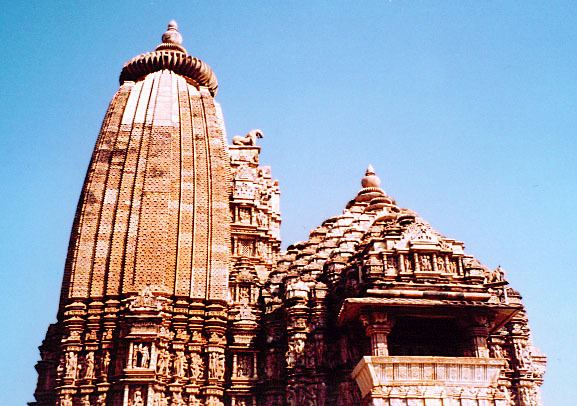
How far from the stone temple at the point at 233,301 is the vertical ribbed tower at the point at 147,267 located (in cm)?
4

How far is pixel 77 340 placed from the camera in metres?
18.1

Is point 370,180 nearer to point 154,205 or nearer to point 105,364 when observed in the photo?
point 154,205

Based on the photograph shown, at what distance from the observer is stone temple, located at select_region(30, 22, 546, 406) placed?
1598 centimetres

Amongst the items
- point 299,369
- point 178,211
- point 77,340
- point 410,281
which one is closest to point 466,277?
point 410,281

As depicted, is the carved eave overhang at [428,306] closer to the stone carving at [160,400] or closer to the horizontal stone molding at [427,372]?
the horizontal stone molding at [427,372]

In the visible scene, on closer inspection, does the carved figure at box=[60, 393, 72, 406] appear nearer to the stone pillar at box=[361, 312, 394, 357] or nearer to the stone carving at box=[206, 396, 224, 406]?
the stone carving at box=[206, 396, 224, 406]

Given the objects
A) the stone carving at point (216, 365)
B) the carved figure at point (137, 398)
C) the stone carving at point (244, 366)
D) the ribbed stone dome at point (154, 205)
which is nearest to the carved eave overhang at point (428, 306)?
the stone carving at point (244, 366)

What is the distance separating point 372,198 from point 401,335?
966 centimetres

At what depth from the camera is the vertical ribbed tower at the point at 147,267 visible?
17406 millimetres

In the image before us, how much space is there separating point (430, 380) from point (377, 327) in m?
1.71

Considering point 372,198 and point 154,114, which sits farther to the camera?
point 372,198

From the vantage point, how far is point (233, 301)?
2012 cm

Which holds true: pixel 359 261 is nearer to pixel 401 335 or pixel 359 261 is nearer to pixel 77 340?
pixel 401 335

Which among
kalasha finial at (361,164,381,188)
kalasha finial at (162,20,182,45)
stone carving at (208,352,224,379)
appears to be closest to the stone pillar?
stone carving at (208,352,224,379)
